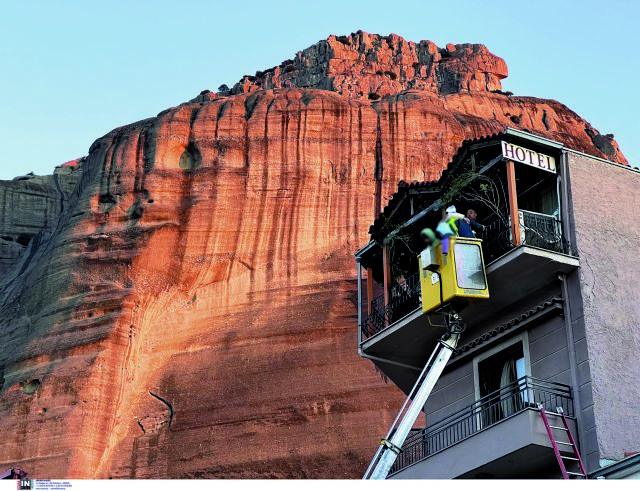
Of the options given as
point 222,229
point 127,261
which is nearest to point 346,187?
point 222,229

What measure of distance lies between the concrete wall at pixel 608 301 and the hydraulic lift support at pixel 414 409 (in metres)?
1.89

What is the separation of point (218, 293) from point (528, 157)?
2781 cm

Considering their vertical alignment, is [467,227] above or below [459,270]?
Result: above

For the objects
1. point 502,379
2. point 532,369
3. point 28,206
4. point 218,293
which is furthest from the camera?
point 28,206

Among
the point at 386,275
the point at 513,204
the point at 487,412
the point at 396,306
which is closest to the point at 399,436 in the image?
the point at 487,412

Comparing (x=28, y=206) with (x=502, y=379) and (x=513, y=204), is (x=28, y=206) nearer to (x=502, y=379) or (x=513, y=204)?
(x=502, y=379)

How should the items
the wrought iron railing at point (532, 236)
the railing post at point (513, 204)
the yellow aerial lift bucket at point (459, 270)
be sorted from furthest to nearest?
the wrought iron railing at point (532, 236) → the railing post at point (513, 204) → the yellow aerial lift bucket at point (459, 270)

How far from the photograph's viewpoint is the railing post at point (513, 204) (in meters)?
18.7

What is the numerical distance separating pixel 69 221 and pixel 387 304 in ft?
97.0

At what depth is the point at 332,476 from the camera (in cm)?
3850

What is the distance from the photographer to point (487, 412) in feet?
63.3

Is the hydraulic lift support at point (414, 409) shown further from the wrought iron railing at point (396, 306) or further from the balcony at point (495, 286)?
the wrought iron railing at point (396, 306)

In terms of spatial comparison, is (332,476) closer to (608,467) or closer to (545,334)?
(545,334)

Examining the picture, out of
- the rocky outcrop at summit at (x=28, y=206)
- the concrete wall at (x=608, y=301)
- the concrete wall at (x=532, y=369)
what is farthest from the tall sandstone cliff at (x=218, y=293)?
the concrete wall at (x=608, y=301)
